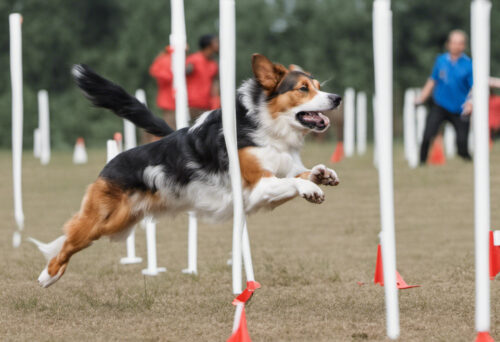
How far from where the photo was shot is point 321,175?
183 inches

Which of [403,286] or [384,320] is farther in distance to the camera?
[403,286]

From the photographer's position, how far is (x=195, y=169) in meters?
4.73

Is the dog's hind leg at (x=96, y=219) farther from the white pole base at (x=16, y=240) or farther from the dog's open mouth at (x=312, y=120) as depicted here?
the white pole base at (x=16, y=240)

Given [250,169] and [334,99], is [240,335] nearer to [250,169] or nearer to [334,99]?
[250,169]

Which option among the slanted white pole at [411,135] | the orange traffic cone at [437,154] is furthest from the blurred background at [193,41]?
the orange traffic cone at [437,154]

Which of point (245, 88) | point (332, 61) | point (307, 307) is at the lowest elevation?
point (307, 307)

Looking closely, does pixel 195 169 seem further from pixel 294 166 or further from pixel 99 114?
pixel 99 114

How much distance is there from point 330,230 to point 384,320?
3.84 m

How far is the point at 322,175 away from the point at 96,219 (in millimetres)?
1430

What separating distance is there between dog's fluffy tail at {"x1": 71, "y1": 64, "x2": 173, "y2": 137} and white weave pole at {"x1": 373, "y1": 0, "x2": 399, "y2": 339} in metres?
2.27

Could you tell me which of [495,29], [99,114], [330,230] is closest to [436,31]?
[495,29]

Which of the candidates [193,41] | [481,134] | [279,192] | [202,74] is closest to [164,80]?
[202,74]

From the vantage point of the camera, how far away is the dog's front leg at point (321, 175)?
4633 millimetres

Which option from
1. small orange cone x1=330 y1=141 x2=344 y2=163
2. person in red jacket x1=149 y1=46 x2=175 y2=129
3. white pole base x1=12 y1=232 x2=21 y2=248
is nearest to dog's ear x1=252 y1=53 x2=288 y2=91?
white pole base x1=12 y1=232 x2=21 y2=248
